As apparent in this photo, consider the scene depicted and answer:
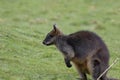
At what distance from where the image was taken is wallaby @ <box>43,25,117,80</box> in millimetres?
10492

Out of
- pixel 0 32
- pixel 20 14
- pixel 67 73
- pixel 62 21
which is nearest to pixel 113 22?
pixel 62 21

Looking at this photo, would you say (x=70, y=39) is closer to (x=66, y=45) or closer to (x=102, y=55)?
(x=66, y=45)

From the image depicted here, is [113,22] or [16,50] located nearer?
[16,50]

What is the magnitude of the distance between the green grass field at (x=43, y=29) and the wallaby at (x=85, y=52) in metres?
0.59

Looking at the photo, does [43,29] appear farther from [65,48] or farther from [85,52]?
[85,52]

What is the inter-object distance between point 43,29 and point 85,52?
11784 millimetres

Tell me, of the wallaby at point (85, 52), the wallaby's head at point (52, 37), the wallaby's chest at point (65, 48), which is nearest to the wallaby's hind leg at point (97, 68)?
the wallaby at point (85, 52)

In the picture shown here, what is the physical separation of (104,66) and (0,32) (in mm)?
5343

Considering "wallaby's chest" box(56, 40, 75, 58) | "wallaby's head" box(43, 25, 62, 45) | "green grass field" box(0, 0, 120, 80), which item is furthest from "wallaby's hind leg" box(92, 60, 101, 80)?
"wallaby's head" box(43, 25, 62, 45)

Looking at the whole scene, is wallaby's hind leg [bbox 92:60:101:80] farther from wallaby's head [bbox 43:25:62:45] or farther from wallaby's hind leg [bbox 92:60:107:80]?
wallaby's head [bbox 43:25:62:45]

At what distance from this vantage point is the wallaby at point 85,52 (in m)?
10.5

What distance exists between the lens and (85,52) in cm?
1077

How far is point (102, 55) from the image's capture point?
1053 centimetres

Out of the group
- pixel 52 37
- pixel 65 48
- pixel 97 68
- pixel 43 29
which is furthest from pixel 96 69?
pixel 43 29
